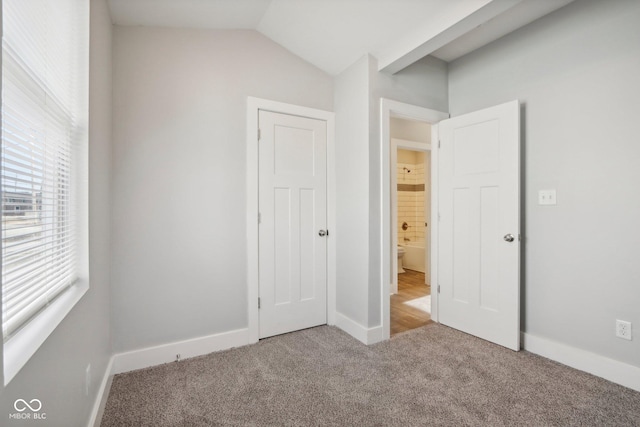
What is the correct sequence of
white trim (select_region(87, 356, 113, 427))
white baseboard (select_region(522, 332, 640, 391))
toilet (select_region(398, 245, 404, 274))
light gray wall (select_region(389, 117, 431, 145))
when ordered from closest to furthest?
1. white trim (select_region(87, 356, 113, 427))
2. white baseboard (select_region(522, 332, 640, 391))
3. light gray wall (select_region(389, 117, 431, 145))
4. toilet (select_region(398, 245, 404, 274))

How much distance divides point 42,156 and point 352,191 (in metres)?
2.07

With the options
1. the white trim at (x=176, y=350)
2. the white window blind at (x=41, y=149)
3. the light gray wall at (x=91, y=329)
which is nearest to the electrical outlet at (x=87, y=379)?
the light gray wall at (x=91, y=329)

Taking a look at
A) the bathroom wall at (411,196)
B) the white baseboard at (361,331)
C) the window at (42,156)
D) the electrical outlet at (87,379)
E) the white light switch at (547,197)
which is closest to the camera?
the window at (42,156)

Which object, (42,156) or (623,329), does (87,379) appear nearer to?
(42,156)

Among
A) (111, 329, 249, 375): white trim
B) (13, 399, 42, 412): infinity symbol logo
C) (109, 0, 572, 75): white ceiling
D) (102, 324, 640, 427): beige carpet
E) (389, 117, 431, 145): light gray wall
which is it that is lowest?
(102, 324, 640, 427): beige carpet

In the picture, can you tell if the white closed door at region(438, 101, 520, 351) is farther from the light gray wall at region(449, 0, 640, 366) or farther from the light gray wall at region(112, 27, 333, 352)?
the light gray wall at region(112, 27, 333, 352)

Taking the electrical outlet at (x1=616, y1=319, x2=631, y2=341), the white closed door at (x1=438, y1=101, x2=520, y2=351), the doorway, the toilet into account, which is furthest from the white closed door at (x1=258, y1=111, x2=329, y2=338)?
the toilet

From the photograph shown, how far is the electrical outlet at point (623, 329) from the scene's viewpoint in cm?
190

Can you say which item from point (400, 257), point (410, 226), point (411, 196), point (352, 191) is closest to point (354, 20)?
point (352, 191)

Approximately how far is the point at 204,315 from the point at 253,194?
3.40 ft

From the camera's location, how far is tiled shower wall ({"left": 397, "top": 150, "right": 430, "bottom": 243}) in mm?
5926

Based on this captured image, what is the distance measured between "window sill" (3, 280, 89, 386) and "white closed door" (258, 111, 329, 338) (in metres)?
1.50

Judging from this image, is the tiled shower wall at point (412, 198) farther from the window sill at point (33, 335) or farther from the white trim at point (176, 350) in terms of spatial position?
the window sill at point (33, 335)

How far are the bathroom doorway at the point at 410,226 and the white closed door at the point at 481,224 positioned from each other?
49 centimetres
